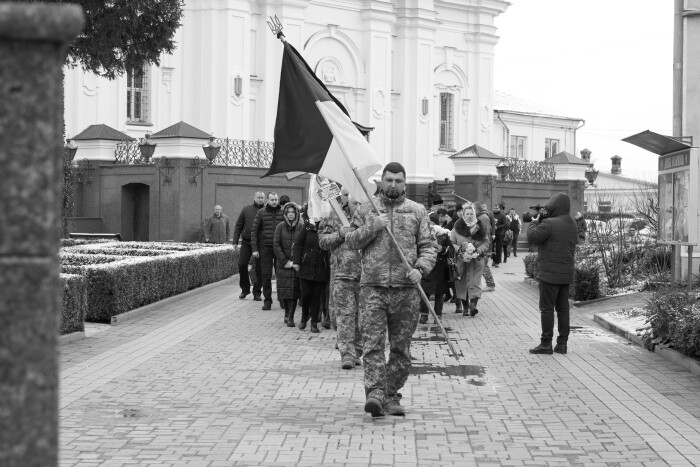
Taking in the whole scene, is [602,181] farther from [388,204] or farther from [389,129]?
[388,204]

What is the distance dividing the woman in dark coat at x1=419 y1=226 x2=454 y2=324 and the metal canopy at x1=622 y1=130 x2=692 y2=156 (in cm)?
379

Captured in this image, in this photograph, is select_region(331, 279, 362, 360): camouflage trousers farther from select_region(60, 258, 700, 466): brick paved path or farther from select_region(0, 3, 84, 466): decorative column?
select_region(0, 3, 84, 466): decorative column

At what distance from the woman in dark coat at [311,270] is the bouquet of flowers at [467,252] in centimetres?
346

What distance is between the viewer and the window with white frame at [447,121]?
2117 inches

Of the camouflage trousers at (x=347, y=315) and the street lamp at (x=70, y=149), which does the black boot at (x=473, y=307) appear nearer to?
the camouflage trousers at (x=347, y=315)

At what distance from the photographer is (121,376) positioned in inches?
432

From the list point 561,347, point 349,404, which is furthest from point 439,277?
point 349,404

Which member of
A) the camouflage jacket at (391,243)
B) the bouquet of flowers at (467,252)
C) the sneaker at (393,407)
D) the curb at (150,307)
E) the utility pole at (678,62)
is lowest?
the curb at (150,307)

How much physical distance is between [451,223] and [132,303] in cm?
781

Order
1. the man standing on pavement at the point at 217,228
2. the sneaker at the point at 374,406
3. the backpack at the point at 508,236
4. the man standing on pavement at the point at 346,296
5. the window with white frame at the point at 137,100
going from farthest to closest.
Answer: the window with white frame at the point at 137,100 → the backpack at the point at 508,236 → the man standing on pavement at the point at 217,228 → the man standing on pavement at the point at 346,296 → the sneaker at the point at 374,406

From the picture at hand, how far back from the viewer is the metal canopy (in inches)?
543

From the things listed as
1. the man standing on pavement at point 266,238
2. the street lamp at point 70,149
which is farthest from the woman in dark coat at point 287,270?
the street lamp at point 70,149

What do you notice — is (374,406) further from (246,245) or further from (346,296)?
(246,245)

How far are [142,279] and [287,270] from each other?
2616 millimetres
